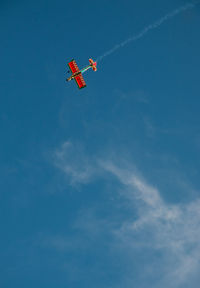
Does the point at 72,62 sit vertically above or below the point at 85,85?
above

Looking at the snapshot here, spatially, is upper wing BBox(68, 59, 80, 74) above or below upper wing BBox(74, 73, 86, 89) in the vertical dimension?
above

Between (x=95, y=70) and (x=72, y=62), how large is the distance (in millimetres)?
5983

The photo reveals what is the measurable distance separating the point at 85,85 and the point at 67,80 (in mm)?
4434

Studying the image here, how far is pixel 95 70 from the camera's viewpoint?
65.4 metres

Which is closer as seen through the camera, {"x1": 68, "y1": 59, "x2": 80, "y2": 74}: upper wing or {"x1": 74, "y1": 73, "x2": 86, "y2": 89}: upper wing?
{"x1": 68, "y1": 59, "x2": 80, "y2": 74}: upper wing

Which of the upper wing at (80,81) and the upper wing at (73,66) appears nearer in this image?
the upper wing at (73,66)

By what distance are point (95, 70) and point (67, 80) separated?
7337 mm

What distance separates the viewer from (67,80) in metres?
63.9

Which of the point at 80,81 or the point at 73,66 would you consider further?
the point at 80,81

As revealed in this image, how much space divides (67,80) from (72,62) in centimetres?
429

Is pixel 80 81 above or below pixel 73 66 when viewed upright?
below

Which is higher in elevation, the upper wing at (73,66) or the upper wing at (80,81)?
the upper wing at (73,66)
